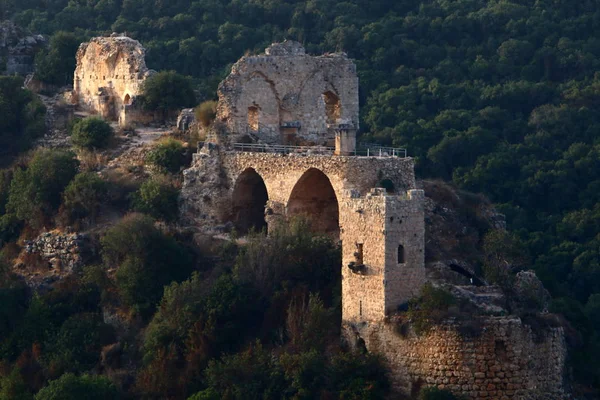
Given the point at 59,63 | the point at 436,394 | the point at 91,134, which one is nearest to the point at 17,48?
the point at 59,63

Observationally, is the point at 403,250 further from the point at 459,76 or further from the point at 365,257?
the point at 459,76

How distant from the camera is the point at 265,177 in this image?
40.6 metres

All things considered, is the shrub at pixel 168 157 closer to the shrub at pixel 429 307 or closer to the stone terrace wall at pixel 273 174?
the stone terrace wall at pixel 273 174

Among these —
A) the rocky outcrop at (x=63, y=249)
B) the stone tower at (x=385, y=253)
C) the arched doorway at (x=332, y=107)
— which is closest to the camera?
the stone tower at (x=385, y=253)

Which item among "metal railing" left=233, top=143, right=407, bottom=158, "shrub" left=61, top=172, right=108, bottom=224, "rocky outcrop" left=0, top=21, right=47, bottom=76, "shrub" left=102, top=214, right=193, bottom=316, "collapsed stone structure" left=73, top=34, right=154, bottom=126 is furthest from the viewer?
"rocky outcrop" left=0, top=21, right=47, bottom=76

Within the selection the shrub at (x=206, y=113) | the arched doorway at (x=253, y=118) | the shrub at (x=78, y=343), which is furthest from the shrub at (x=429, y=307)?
the shrub at (x=206, y=113)

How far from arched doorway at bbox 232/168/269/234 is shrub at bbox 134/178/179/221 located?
4.24 feet

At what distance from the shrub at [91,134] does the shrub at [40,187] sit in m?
1.52

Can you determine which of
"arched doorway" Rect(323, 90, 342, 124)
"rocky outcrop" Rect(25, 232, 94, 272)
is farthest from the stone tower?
"arched doorway" Rect(323, 90, 342, 124)

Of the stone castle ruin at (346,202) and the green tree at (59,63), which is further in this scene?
the green tree at (59,63)

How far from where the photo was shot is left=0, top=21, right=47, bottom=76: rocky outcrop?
52.2m

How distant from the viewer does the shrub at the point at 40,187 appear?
4200 centimetres

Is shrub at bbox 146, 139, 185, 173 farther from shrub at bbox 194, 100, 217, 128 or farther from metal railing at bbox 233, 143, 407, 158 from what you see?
metal railing at bbox 233, 143, 407, 158

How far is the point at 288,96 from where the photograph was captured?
42.9 meters
